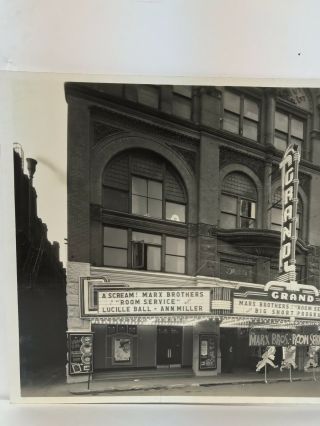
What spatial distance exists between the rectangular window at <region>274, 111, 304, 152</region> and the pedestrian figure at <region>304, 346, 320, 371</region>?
47cm

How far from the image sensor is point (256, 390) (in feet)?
3.05

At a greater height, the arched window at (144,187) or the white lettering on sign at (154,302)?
the arched window at (144,187)

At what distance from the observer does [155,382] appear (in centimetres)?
91

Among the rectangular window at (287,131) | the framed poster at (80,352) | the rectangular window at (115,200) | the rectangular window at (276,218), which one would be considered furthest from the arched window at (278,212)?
the framed poster at (80,352)

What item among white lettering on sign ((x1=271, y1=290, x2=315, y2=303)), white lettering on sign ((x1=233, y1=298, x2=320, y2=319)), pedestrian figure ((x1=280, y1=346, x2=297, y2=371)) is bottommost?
pedestrian figure ((x1=280, y1=346, x2=297, y2=371))

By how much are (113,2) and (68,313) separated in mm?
661

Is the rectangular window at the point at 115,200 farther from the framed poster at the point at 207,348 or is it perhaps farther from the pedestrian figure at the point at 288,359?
the pedestrian figure at the point at 288,359

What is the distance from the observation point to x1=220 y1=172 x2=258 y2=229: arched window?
90cm

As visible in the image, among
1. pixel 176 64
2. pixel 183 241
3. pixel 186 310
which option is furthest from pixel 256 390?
pixel 176 64

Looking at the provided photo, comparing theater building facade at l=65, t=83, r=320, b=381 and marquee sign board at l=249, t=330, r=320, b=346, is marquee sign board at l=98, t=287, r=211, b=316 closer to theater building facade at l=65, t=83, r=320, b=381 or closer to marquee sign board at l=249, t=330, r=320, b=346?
theater building facade at l=65, t=83, r=320, b=381

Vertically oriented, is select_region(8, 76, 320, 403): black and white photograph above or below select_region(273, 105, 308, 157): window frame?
below

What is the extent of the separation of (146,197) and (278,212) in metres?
0.31

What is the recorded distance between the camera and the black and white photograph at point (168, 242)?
0.87 m

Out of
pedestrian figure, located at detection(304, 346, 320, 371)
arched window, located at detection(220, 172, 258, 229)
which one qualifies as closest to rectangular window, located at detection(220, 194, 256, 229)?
arched window, located at detection(220, 172, 258, 229)
